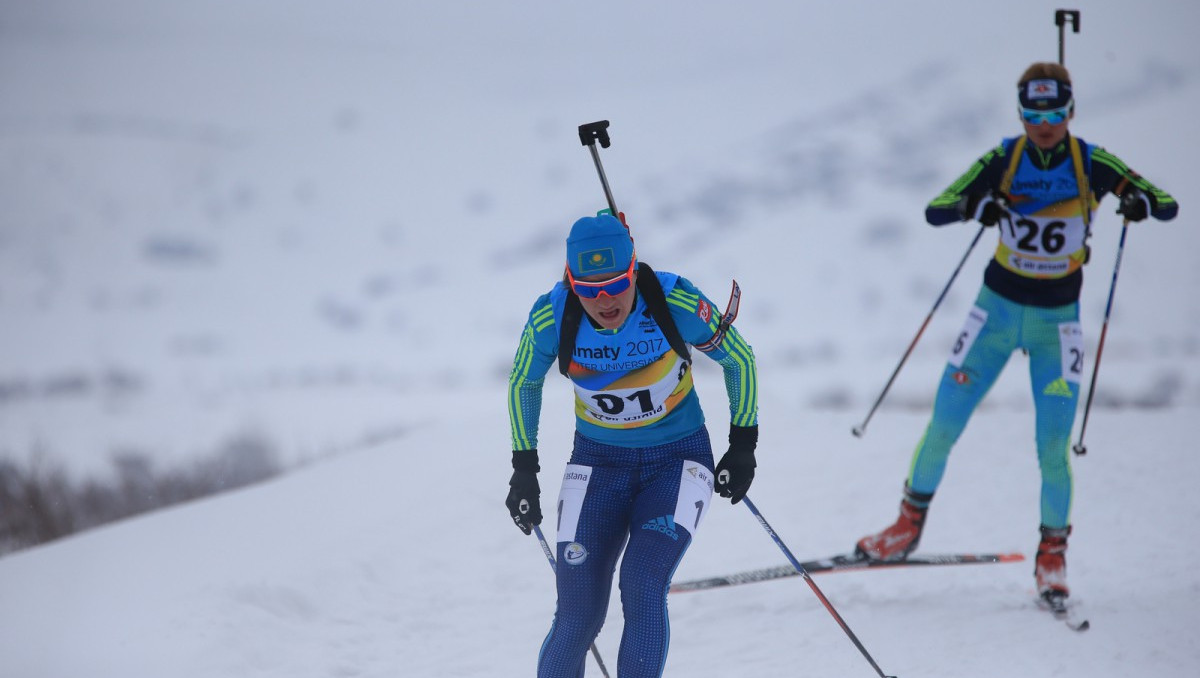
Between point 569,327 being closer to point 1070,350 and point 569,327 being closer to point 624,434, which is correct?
point 624,434

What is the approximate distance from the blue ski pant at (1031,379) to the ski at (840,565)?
40cm

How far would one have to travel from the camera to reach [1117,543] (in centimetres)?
623

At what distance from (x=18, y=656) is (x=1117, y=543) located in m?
6.71

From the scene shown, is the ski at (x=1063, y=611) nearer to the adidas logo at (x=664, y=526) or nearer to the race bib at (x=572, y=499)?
the adidas logo at (x=664, y=526)

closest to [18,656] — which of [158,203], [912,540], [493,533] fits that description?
[493,533]

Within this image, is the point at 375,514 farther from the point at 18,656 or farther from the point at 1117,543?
the point at 1117,543

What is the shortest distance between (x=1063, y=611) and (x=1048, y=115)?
8.80 ft

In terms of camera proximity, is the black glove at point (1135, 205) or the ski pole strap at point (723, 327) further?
the black glove at point (1135, 205)

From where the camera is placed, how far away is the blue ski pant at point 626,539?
3549mm

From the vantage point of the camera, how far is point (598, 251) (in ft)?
11.5

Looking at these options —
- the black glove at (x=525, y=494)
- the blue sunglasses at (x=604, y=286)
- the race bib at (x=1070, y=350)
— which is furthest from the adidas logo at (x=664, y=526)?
the race bib at (x=1070, y=350)

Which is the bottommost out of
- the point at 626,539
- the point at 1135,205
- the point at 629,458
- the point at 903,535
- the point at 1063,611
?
the point at 1063,611

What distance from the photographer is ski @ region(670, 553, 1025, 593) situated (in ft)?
17.2

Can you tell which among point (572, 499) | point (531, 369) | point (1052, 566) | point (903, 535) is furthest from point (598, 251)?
point (1052, 566)
